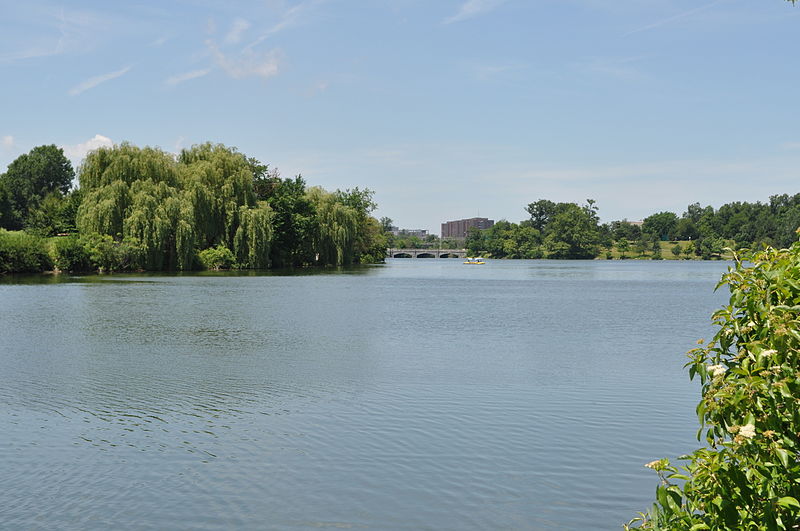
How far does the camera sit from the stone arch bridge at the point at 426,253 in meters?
176

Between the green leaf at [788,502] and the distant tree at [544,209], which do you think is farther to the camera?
the distant tree at [544,209]

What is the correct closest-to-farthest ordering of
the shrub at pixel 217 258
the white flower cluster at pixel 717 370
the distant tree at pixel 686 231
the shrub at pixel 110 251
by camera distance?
the white flower cluster at pixel 717 370 < the shrub at pixel 110 251 < the shrub at pixel 217 258 < the distant tree at pixel 686 231

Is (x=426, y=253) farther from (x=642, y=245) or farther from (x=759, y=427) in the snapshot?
(x=759, y=427)

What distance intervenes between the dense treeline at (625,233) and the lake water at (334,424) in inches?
5939

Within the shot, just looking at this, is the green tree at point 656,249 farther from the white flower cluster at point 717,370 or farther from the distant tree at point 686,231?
the white flower cluster at point 717,370

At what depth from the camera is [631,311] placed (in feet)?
96.8

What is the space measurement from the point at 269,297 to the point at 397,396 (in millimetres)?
23032

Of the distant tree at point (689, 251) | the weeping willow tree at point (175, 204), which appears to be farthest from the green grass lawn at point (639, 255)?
the weeping willow tree at point (175, 204)

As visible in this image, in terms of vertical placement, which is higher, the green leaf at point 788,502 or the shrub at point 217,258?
the shrub at point 217,258

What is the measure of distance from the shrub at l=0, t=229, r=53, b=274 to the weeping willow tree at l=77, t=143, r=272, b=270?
3.42 meters

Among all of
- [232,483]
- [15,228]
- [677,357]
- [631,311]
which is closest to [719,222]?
[15,228]

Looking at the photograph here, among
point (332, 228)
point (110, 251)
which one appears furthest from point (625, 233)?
point (110, 251)

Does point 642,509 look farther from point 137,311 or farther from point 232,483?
point 137,311

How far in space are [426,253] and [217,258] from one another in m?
128
